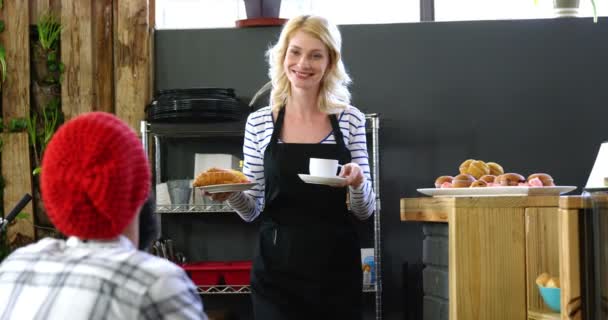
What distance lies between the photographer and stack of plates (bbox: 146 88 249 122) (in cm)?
397

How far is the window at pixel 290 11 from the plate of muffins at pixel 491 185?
1498 millimetres

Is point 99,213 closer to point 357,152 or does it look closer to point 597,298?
point 597,298

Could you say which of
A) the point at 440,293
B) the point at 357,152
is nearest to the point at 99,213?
the point at 357,152

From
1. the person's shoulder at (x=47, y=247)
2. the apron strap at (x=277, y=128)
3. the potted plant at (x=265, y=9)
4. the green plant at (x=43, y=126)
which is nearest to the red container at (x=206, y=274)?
the green plant at (x=43, y=126)

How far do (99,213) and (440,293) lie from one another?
1.93 meters

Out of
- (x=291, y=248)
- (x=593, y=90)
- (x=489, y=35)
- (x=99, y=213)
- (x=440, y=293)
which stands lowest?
(x=440, y=293)

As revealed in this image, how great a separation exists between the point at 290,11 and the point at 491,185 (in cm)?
200

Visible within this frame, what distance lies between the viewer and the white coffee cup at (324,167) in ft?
7.97

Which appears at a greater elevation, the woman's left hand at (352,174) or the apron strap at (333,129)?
the apron strap at (333,129)

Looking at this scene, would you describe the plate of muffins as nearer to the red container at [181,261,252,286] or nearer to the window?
the red container at [181,261,252,286]

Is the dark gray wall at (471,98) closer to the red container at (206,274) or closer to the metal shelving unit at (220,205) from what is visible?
the metal shelving unit at (220,205)

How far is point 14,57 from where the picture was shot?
14.0ft

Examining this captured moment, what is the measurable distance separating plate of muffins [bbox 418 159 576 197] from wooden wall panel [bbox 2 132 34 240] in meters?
2.09

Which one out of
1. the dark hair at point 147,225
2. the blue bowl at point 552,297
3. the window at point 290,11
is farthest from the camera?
the window at point 290,11
